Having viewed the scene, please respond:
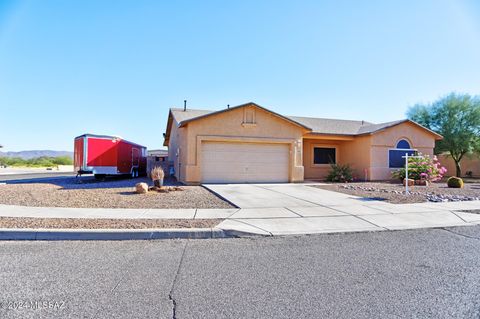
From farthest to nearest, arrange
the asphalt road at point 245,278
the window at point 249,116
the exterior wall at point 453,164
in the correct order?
the exterior wall at point 453,164
the window at point 249,116
the asphalt road at point 245,278

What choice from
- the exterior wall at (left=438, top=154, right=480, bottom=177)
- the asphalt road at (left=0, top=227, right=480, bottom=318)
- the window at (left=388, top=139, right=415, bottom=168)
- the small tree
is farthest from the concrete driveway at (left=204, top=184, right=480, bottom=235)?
the exterior wall at (left=438, top=154, right=480, bottom=177)

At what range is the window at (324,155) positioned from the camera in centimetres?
2136

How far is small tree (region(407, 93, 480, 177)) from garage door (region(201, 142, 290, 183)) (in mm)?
16622

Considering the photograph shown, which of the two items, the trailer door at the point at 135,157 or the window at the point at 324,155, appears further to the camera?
the trailer door at the point at 135,157

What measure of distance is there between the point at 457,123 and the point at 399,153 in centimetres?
868

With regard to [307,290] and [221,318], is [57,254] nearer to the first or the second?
[221,318]

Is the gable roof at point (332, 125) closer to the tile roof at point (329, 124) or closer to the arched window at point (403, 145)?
the tile roof at point (329, 124)

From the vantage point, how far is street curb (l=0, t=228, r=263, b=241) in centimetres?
552

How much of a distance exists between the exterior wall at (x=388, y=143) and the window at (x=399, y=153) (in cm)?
29

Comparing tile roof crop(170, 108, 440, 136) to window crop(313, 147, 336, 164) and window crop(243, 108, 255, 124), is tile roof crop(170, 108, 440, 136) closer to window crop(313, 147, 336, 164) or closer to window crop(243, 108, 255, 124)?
window crop(313, 147, 336, 164)

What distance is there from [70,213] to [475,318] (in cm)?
839

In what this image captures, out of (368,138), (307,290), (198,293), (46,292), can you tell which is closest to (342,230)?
(307,290)

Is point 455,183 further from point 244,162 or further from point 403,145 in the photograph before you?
point 244,162

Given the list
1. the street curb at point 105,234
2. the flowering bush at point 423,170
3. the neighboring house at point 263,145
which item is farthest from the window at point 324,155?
the street curb at point 105,234
